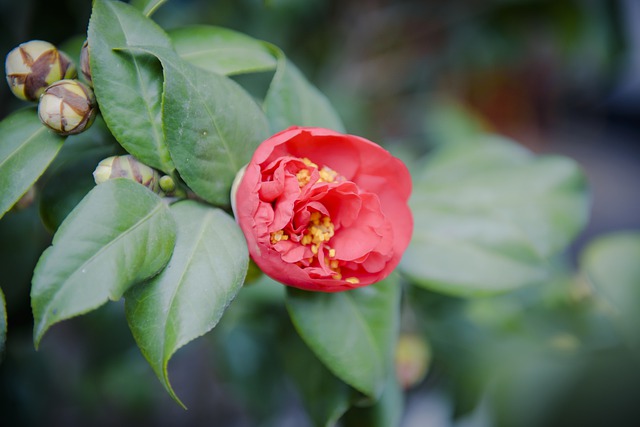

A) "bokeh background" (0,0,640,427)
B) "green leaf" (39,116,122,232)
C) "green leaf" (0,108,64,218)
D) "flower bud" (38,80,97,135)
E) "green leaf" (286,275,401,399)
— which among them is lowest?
"bokeh background" (0,0,640,427)

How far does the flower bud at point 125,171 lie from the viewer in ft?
1.78

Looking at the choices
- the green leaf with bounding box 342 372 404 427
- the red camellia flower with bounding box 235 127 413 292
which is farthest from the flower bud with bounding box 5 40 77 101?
the green leaf with bounding box 342 372 404 427

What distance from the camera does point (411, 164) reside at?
1314mm

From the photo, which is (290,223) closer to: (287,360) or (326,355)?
(326,355)

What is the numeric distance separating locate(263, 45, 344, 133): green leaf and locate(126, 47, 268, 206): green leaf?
54 millimetres

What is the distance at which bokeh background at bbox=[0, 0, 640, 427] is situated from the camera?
0.94m

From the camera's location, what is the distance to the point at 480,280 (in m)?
0.80

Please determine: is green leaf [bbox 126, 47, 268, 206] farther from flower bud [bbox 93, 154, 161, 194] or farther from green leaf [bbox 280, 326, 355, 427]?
green leaf [bbox 280, 326, 355, 427]

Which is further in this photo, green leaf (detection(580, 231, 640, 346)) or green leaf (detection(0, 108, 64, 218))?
green leaf (detection(580, 231, 640, 346))

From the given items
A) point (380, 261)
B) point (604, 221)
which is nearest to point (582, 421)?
point (380, 261)

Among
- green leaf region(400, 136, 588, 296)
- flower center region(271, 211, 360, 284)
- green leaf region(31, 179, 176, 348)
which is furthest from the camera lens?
green leaf region(400, 136, 588, 296)

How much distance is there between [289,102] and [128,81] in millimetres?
198

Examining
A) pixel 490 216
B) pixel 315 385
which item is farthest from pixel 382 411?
pixel 490 216

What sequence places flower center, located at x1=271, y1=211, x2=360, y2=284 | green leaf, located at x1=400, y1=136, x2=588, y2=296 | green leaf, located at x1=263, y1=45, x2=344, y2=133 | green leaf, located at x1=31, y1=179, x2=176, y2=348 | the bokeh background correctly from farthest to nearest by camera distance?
the bokeh background < green leaf, located at x1=400, y1=136, x2=588, y2=296 < green leaf, located at x1=263, y1=45, x2=344, y2=133 < flower center, located at x1=271, y1=211, x2=360, y2=284 < green leaf, located at x1=31, y1=179, x2=176, y2=348
